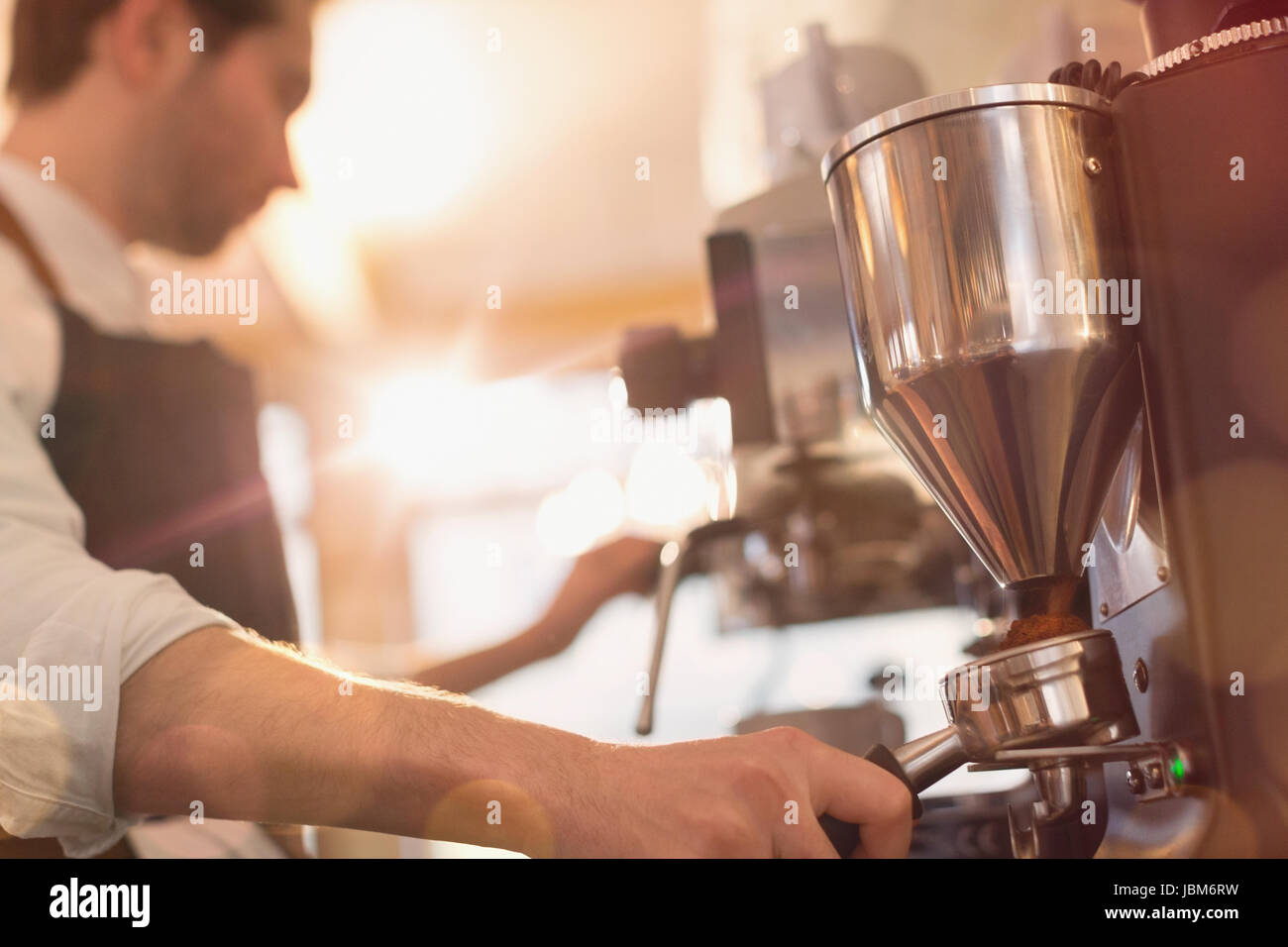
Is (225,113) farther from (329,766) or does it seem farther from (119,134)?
(329,766)

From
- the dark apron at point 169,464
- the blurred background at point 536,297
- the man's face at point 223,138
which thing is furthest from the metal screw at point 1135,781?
the man's face at point 223,138

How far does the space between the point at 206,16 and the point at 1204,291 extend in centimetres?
116

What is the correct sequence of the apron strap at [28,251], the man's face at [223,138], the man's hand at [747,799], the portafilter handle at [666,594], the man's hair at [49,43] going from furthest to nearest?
the man's face at [223,138] → the man's hair at [49,43] → the apron strap at [28,251] → the portafilter handle at [666,594] → the man's hand at [747,799]

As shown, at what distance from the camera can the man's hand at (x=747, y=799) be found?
326 mm

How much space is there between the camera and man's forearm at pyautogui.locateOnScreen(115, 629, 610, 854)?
0.35 metres

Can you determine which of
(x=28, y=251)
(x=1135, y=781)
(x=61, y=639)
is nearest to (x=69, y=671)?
(x=61, y=639)

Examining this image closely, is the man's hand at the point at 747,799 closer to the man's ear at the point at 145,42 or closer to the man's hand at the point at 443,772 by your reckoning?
the man's hand at the point at 443,772

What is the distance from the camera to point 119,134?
104cm

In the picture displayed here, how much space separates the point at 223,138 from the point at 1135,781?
46.3 inches

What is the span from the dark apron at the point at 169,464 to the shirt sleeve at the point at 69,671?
0.50 meters

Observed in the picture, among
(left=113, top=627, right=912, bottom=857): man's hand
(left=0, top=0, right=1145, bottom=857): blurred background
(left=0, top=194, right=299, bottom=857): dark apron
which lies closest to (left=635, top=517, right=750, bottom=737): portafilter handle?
(left=0, top=0, right=1145, bottom=857): blurred background

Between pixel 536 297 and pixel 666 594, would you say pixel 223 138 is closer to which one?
pixel 666 594

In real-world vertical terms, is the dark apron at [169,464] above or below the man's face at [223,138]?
below

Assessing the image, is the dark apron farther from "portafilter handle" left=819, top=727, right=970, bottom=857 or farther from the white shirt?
"portafilter handle" left=819, top=727, right=970, bottom=857
